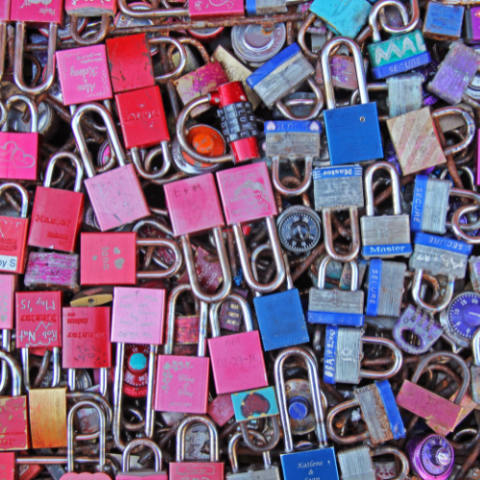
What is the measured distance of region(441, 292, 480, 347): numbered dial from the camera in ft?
5.63

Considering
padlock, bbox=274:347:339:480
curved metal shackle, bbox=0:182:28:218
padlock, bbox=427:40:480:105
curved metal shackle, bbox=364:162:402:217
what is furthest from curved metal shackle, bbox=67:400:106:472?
padlock, bbox=427:40:480:105

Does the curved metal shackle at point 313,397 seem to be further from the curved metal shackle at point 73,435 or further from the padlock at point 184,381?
the curved metal shackle at point 73,435

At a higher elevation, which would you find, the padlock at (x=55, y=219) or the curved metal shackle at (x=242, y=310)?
the padlock at (x=55, y=219)

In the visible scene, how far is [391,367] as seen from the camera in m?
1.70

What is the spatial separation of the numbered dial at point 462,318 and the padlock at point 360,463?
516mm

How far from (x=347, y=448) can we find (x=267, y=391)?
409 millimetres

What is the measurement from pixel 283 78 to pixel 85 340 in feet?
4.42

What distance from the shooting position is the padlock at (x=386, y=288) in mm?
1687

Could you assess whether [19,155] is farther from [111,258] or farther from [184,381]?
[184,381]

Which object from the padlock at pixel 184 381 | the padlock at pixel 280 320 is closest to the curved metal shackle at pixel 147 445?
the padlock at pixel 184 381

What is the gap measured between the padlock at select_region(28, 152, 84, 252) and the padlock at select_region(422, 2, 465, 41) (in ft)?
5.25

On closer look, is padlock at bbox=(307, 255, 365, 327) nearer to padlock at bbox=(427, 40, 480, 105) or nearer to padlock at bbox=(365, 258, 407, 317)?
padlock at bbox=(365, 258, 407, 317)

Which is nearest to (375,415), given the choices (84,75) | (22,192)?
(22,192)

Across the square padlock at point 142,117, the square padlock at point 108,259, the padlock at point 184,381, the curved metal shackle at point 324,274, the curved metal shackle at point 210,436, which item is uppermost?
the square padlock at point 142,117
